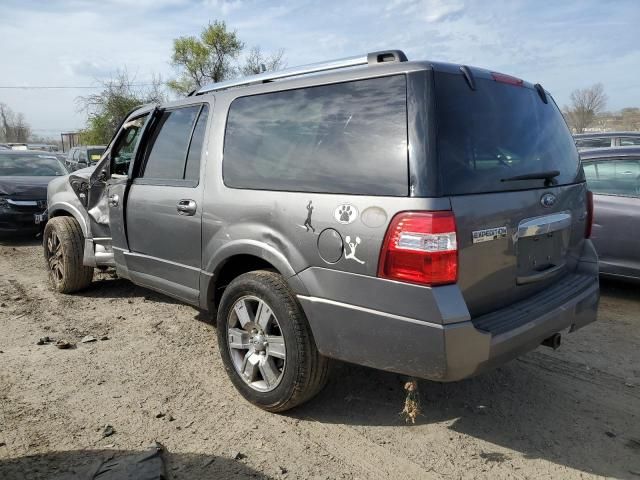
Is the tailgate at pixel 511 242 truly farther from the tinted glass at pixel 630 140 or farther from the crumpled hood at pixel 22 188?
the crumpled hood at pixel 22 188

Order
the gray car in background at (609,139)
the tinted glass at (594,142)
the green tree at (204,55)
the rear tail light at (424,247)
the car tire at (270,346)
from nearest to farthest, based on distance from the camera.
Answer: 1. the rear tail light at (424,247)
2. the car tire at (270,346)
3. the gray car in background at (609,139)
4. the tinted glass at (594,142)
5. the green tree at (204,55)

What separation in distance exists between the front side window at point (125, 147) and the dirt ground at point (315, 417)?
1.58 metres

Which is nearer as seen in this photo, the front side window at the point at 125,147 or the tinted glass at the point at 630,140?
the front side window at the point at 125,147

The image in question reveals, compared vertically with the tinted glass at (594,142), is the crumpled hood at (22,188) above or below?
below

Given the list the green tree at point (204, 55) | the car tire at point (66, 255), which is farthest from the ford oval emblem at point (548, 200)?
the green tree at point (204, 55)

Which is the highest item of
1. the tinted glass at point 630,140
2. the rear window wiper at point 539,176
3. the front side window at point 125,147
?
the tinted glass at point 630,140

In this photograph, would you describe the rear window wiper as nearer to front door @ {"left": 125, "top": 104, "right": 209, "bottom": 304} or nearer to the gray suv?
the gray suv

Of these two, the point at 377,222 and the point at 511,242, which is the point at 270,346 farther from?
the point at 511,242

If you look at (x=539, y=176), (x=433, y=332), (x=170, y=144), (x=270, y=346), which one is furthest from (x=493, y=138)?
(x=170, y=144)

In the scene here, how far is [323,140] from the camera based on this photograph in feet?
9.19

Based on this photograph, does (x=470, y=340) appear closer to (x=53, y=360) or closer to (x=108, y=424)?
(x=108, y=424)

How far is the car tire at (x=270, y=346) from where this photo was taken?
9.32 feet

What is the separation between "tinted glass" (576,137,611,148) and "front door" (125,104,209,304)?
7464 millimetres

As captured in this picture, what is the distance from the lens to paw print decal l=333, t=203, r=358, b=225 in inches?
100
